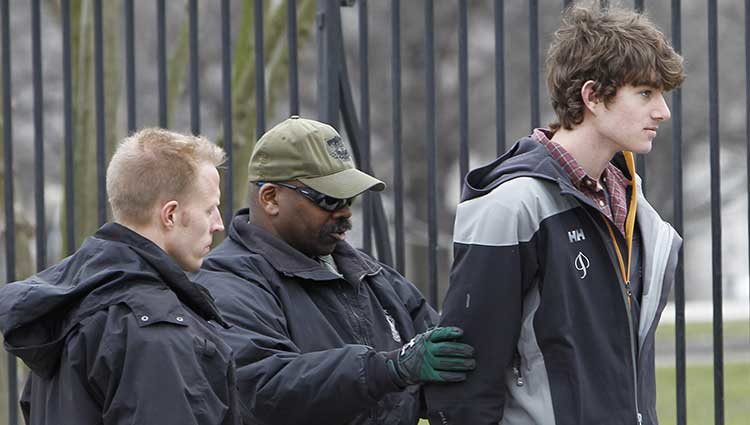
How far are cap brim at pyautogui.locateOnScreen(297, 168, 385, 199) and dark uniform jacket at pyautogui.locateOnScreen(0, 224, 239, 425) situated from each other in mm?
681

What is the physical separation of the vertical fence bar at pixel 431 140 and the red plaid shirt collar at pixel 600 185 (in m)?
1.10

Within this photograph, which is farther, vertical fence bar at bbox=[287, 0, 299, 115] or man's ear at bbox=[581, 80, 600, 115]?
vertical fence bar at bbox=[287, 0, 299, 115]

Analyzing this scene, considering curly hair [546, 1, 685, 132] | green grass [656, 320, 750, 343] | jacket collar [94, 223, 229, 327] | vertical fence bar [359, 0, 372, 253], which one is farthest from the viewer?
green grass [656, 320, 750, 343]

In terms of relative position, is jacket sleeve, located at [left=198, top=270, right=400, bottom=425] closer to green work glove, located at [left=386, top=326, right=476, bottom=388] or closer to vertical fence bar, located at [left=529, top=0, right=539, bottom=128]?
green work glove, located at [left=386, top=326, right=476, bottom=388]

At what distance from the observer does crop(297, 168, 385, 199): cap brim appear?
3779 millimetres

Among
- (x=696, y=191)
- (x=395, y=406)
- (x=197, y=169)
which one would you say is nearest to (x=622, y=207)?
(x=395, y=406)

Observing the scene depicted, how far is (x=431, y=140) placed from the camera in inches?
183

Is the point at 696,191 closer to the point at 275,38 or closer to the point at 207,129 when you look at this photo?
the point at 207,129

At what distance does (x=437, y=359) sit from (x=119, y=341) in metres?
0.79

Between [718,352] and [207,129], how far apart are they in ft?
27.2

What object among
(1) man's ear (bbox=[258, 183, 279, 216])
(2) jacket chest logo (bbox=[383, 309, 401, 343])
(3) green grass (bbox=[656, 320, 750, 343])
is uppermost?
(1) man's ear (bbox=[258, 183, 279, 216])

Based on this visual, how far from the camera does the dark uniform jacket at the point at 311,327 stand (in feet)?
11.6

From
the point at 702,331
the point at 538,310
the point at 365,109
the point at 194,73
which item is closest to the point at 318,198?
the point at 538,310

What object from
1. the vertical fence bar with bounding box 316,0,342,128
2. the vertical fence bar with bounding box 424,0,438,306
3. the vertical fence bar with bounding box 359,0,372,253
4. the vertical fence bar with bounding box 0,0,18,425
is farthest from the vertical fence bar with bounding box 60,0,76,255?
the vertical fence bar with bounding box 424,0,438,306
